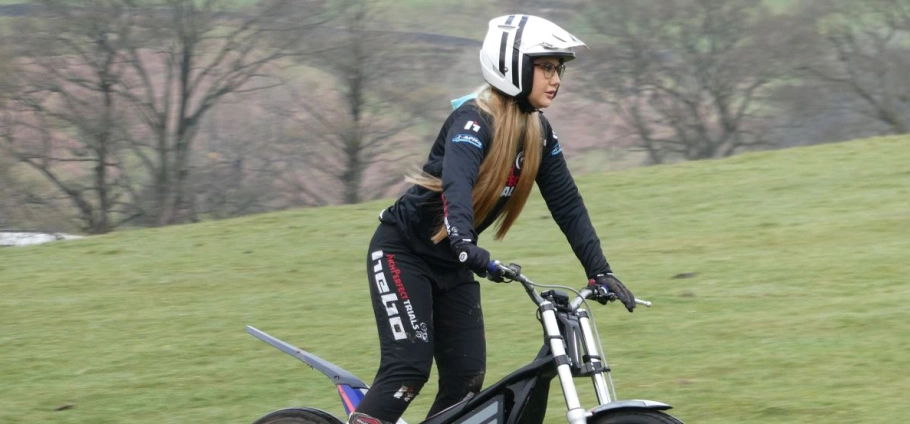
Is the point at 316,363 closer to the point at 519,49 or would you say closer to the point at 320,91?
the point at 519,49

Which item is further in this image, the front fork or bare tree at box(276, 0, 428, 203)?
bare tree at box(276, 0, 428, 203)

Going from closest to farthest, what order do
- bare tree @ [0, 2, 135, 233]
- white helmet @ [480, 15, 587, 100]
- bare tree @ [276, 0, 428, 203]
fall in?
white helmet @ [480, 15, 587, 100]
bare tree @ [0, 2, 135, 233]
bare tree @ [276, 0, 428, 203]

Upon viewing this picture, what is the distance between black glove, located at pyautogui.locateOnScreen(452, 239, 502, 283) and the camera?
409 centimetres

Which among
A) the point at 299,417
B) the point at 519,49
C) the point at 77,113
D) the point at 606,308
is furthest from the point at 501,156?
the point at 77,113

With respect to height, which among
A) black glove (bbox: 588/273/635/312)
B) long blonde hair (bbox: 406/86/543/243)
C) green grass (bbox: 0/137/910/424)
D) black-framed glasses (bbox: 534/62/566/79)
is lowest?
green grass (bbox: 0/137/910/424)

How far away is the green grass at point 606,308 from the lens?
23.6 feet

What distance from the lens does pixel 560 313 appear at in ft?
14.1

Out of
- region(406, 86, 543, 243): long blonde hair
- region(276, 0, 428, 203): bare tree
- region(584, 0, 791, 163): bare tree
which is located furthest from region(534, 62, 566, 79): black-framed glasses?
region(584, 0, 791, 163): bare tree

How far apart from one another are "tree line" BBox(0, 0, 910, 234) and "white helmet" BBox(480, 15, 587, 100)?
1149 inches

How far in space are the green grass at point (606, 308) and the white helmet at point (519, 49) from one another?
2525 millimetres

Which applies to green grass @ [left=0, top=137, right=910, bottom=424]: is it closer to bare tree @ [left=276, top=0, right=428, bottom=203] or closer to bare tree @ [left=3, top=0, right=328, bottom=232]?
bare tree @ [left=3, top=0, right=328, bottom=232]

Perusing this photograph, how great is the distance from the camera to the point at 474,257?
4.09 meters

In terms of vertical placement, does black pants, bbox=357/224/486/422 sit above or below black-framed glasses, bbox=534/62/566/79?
below

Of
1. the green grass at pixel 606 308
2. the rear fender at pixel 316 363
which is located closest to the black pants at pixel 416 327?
the rear fender at pixel 316 363
